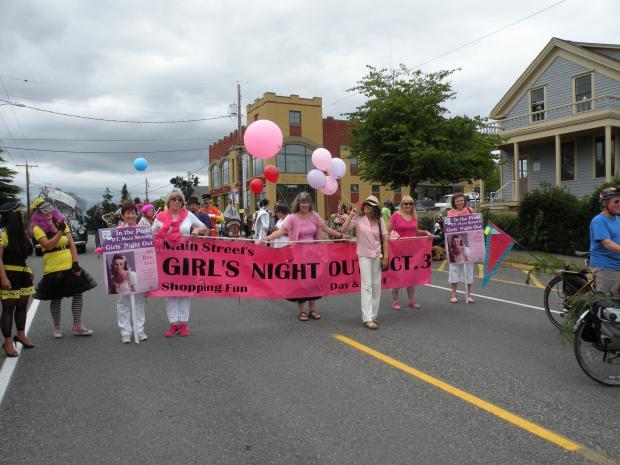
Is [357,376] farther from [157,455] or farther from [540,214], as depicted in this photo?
[540,214]

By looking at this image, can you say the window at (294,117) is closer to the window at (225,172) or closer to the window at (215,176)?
the window at (225,172)

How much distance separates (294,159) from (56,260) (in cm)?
4577

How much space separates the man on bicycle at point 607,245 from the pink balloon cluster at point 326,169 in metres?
7.62

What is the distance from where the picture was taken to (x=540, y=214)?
58.3ft

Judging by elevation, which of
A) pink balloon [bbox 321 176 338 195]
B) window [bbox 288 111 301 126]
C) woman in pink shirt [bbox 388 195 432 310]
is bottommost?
woman in pink shirt [bbox 388 195 432 310]

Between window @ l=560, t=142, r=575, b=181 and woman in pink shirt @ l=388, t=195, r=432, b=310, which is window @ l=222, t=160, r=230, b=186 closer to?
window @ l=560, t=142, r=575, b=181

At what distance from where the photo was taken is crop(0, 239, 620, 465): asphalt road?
3609mm

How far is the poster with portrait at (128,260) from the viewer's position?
655 cm

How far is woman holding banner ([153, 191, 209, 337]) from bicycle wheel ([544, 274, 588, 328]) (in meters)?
4.74

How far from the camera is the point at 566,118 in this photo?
2480 centimetres

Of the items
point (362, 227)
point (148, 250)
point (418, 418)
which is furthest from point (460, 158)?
point (418, 418)

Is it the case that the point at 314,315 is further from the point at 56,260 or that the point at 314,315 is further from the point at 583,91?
the point at 583,91

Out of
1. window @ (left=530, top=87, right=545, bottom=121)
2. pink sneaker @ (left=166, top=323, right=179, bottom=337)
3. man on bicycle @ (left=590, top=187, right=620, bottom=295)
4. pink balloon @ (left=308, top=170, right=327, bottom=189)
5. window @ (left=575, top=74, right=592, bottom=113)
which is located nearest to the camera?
man on bicycle @ (left=590, top=187, right=620, bottom=295)

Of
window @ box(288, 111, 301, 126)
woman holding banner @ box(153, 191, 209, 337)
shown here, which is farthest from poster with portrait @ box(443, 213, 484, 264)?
window @ box(288, 111, 301, 126)
